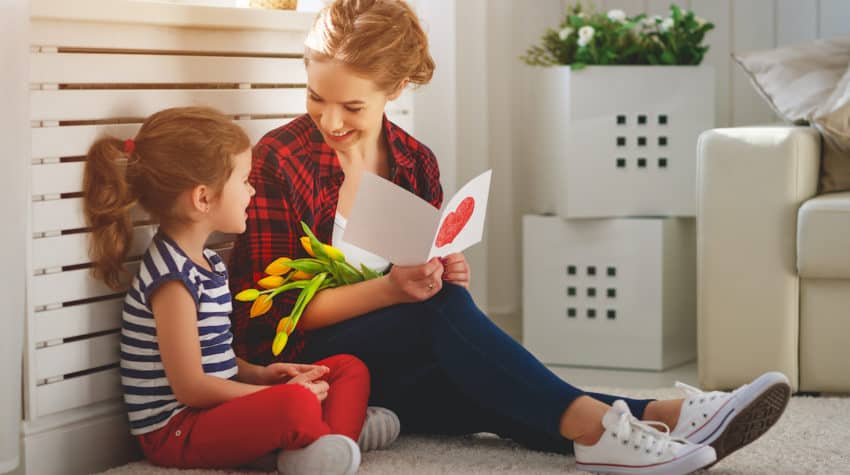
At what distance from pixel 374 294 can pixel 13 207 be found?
1.76 ft

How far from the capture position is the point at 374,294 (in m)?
1.77

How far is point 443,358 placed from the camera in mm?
1728

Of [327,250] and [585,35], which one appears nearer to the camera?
[327,250]

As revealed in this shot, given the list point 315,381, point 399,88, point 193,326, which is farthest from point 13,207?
point 399,88

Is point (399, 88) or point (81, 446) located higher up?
point (399, 88)

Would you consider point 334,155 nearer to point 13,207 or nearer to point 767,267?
point 13,207

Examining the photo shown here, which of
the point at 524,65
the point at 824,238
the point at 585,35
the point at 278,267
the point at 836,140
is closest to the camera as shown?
the point at 278,267

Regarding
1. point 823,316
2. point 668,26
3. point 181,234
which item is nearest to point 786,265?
point 823,316

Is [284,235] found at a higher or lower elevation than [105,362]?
higher

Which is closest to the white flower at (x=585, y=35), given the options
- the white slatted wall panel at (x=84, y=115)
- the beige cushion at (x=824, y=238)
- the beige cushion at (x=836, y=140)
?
the beige cushion at (x=836, y=140)

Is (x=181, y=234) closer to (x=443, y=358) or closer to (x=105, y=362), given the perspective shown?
(x=105, y=362)

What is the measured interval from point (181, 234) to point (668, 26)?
1465 millimetres

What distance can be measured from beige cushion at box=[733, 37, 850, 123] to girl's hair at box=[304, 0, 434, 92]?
1019 millimetres

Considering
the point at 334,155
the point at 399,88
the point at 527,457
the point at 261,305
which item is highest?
the point at 399,88
